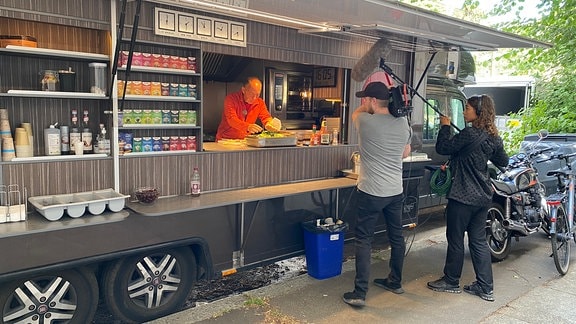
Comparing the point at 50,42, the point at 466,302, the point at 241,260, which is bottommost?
the point at 466,302

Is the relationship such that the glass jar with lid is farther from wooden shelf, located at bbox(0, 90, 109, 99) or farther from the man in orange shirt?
the man in orange shirt

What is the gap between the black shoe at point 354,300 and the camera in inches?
143

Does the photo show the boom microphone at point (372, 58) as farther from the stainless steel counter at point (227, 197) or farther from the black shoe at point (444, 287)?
the black shoe at point (444, 287)

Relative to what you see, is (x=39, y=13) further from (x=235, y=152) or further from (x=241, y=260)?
(x=241, y=260)

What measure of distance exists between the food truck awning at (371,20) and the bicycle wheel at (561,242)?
1.94 metres

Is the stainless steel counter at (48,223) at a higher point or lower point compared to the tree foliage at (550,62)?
lower

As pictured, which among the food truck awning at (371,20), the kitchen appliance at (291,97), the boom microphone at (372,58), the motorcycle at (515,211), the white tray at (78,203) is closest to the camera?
the white tray at (78,203)

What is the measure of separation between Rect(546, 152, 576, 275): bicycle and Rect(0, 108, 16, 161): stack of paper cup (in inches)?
188

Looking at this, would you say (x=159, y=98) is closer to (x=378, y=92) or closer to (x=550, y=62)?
(x=378, y=92)

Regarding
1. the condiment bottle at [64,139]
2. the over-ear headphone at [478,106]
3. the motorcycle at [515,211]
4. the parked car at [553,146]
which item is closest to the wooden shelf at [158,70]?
the condiment bottle at [64,139]

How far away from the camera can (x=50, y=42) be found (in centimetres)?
331

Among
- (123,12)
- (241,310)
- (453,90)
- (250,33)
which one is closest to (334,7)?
(250,33)

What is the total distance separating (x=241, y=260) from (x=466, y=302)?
197cm

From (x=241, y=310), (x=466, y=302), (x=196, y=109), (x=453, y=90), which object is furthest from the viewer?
(x=453, y=90)
